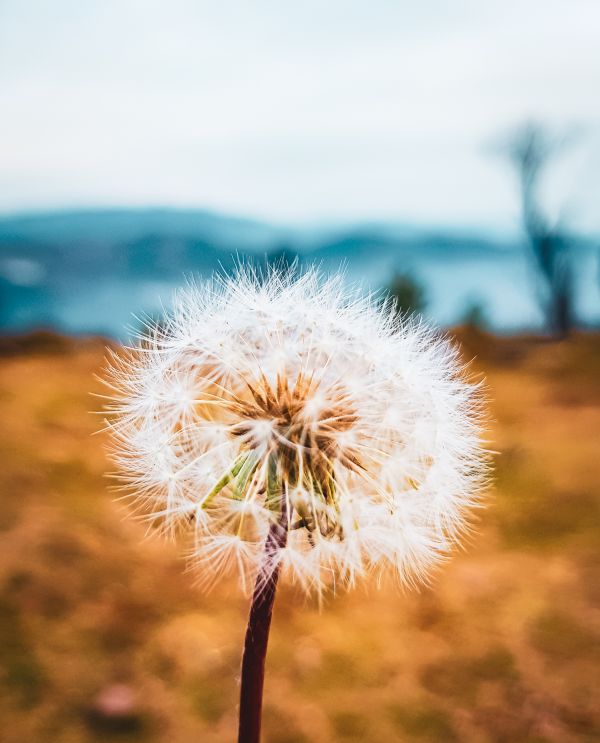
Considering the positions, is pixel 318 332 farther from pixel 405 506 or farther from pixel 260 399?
pixel 405 506

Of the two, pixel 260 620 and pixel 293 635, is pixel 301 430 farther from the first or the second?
pixel 293 635

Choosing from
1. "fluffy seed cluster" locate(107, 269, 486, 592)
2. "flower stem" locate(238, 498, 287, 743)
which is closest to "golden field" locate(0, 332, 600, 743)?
"fluffy seed cluster" locate(107, 269, 486, 592)

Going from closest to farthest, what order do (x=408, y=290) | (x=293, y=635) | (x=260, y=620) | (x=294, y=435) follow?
(x=260, y=620), (x=294, y=435), (x=293, y=635), (x=408, y=290)

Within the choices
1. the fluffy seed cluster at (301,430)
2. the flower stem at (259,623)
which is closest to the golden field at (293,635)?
the fluffy seed cluster at (301,430)

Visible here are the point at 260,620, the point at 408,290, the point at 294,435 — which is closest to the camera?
the point at 260,620

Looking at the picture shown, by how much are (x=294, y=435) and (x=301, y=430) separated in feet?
0.12

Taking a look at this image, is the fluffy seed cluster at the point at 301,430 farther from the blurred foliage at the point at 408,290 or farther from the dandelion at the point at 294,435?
the blurred foliage at the point at 408,290

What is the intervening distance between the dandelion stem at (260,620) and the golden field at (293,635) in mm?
2163

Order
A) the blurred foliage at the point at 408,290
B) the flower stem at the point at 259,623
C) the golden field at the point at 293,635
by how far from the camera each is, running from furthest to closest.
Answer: the blurred foliage at the point at 408,290 → the golden field at the point at 293,635 → the flower stem at the point at 259,623

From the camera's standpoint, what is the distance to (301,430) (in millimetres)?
2012

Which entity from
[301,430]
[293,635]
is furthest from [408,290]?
[301,430]

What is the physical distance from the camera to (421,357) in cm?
240

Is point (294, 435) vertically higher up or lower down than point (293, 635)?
higher up

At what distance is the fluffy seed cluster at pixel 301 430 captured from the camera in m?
1.97
